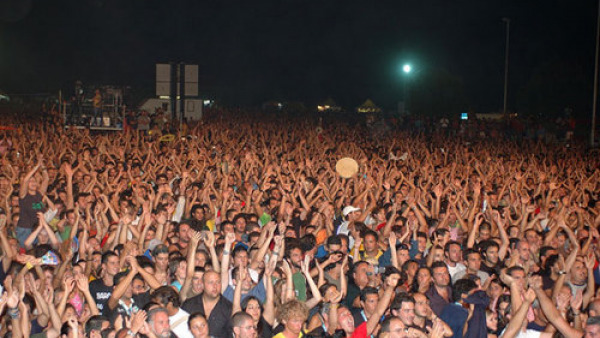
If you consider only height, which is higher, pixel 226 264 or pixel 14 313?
pixel 226 264

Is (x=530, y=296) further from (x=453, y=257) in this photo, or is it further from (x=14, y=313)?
(x=14, y=313)

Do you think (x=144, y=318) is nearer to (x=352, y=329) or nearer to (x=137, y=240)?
(x=352, y=329)

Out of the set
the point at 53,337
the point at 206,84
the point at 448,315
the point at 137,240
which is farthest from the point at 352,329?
the point at 206,84

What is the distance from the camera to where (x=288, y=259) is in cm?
771

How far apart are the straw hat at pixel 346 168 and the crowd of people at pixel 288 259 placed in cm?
16

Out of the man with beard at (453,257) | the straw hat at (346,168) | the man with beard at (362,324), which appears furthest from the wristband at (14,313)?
the straw hat at (346,168)

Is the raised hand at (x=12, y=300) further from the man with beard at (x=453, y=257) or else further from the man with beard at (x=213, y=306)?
the man with beard at (x=453, y=257)

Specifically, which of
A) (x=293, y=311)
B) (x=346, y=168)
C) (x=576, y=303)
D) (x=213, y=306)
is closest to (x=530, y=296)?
(x=576, y=303)

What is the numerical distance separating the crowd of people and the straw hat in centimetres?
16

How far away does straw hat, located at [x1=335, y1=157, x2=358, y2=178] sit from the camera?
540 inches

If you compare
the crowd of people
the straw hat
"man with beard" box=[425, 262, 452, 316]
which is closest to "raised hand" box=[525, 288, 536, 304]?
the crowd of people

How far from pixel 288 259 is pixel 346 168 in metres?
6.44

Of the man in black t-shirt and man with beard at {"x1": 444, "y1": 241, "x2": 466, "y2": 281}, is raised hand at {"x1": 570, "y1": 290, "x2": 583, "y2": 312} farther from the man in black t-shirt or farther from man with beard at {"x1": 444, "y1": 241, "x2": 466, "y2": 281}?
the man in black t-shirt

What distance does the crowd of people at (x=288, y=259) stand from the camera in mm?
6055
